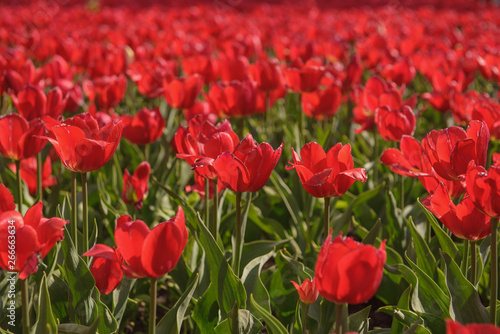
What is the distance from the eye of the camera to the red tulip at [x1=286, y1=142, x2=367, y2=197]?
1471mm

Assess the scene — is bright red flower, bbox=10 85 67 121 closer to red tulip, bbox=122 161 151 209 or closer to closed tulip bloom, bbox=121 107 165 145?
closed tulip bloom, bbox=121 107 165 145

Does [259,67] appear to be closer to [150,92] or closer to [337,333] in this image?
[150,92]

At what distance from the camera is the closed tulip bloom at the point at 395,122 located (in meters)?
2.12

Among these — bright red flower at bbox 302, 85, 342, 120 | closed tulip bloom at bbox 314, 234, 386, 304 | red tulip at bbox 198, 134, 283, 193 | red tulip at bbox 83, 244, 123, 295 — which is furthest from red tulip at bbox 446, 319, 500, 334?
bright red flower at bbox 302, 85, 342, 120

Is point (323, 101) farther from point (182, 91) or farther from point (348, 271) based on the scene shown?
point (348, 271)

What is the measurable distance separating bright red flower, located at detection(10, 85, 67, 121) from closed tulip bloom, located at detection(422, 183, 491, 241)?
158 centimetres

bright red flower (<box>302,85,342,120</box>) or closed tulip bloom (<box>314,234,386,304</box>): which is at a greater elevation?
closed tulip bloom (<box>314,234,386,304</box>)

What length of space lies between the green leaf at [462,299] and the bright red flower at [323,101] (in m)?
1.60

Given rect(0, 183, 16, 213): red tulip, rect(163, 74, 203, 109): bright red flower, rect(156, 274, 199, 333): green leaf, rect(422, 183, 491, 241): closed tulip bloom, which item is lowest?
rect(163, 74, 203, 109): bright red flower

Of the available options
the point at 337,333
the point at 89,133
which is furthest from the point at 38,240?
the point at 337,333

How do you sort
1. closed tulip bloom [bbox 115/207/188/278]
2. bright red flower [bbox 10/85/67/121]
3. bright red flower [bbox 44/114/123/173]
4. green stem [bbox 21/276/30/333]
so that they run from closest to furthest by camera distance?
closed tulip bloom [bbox 115/207/188/278], green stem [bbox 21/276/30/333], bright red flower [bbox 44/114/123/173], bright red flower [bbox 10/85/67/121]

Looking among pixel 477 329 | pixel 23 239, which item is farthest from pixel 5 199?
pixel 477 329

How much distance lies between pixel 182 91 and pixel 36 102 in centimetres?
68

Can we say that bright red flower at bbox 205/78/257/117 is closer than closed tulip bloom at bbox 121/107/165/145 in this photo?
No
